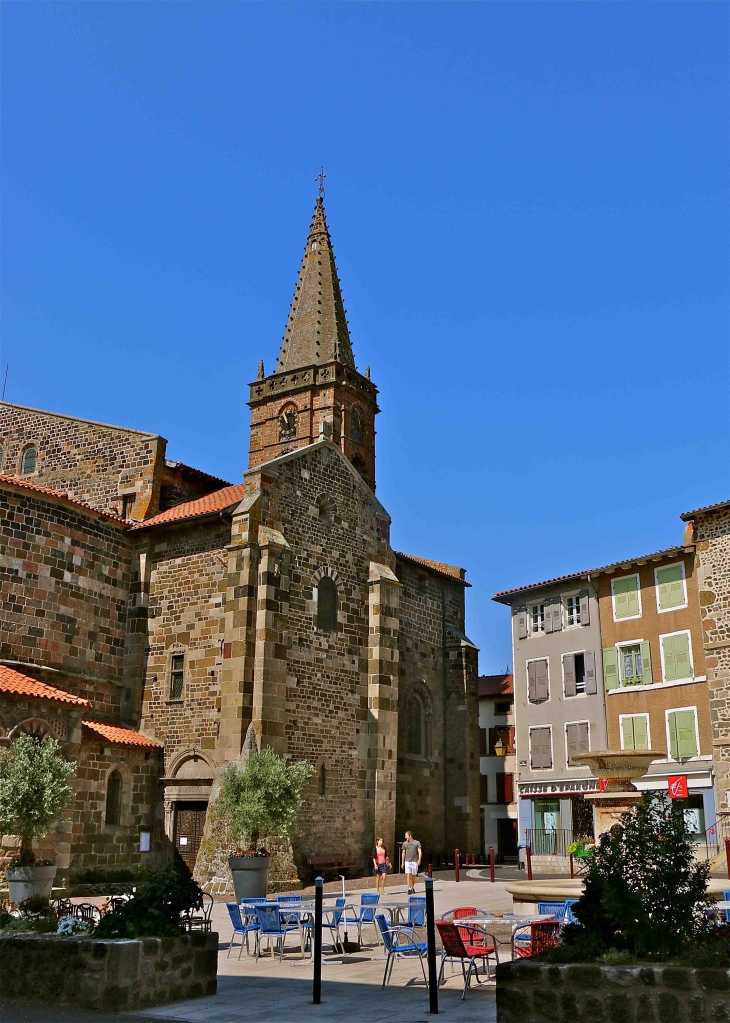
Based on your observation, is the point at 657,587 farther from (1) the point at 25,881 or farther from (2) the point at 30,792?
(1) the point at 25,881

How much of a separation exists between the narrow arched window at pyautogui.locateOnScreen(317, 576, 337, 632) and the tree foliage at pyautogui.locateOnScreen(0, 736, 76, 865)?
9701 mm

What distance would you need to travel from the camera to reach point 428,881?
9.80 metres

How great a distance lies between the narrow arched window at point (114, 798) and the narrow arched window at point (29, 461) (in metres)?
12.2

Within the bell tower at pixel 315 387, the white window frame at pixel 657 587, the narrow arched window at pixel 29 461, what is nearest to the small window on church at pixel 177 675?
the narrow arched window at pixel 29 461

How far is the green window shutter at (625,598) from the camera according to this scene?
31.7m

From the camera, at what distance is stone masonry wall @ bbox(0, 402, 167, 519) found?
29.3 m

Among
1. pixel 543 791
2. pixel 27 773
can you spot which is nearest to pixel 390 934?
pixel 27 773

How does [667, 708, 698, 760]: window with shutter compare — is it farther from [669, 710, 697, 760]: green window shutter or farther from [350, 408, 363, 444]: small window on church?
[350, 408, 363, 444]: small window on church

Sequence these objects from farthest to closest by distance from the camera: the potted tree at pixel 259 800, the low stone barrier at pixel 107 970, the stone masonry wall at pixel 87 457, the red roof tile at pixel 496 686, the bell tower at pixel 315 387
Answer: the red roof tile at pixel 496 686 < the bell tower at pixel 315 387 < the stone masonry wall at pixel 87 457 < the potted tree at pixel 259 800 < the low stone barrier at pixel 107 970

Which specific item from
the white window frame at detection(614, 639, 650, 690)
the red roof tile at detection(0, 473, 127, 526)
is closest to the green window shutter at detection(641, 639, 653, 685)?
the white window frame at detection(614, 639, 650, 690)

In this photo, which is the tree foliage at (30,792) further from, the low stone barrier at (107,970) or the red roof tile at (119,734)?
the low stone barrier at (107,970)

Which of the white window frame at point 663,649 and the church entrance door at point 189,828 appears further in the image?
the white window frame at point 663,649

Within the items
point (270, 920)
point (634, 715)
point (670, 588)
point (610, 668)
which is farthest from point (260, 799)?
point (670, 588)

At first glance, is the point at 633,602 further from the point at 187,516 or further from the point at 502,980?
the point at 502,980
